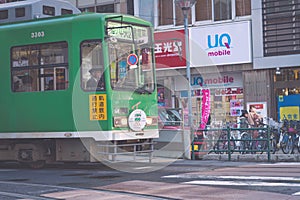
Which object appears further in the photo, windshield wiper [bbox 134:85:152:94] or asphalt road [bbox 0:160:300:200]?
windshield wiper [bbox 134:85:152:94]

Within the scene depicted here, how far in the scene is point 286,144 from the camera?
18688 millimetres

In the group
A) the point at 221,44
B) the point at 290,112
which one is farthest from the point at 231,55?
the point at 290,112

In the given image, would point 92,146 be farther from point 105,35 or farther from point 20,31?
point 20,31

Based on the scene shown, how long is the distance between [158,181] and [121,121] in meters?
2.28

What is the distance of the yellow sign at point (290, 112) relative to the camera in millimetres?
23672

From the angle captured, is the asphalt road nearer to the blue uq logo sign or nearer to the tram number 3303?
the tram number 3303

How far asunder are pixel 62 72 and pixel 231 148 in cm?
583

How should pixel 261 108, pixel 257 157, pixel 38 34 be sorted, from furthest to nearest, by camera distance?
pixel 261 108 < pixel 257 157 < pixel 38 34

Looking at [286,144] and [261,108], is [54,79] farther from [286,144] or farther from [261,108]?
[261,108]

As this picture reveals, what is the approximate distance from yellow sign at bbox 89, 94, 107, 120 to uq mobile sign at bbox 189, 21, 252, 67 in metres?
11.8

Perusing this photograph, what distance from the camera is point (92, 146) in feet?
47.9

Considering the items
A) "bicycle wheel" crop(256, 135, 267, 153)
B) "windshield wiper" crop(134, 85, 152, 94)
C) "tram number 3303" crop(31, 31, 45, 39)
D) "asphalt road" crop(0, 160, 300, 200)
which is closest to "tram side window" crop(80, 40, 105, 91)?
"windshield wiper" crop(134, 85, 152, 94)

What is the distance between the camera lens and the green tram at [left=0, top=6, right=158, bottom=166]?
47.4ft

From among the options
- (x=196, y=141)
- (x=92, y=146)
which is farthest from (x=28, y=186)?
(x=196, y=141)
